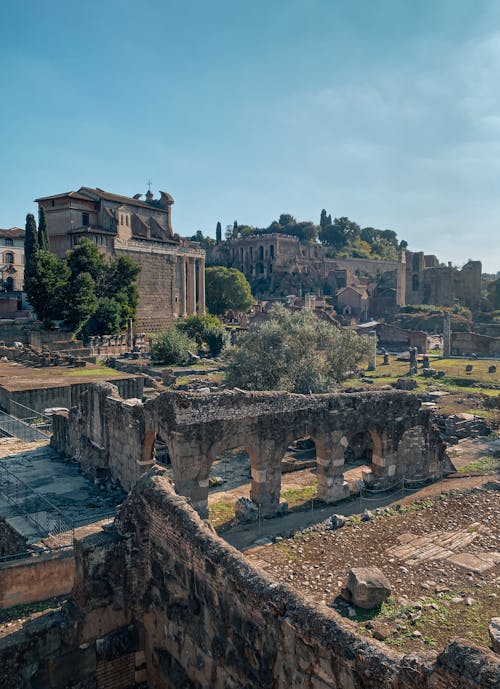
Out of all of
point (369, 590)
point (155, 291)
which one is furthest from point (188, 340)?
point (369, 590)

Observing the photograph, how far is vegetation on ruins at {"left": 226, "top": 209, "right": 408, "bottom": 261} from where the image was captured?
112250 millimetres

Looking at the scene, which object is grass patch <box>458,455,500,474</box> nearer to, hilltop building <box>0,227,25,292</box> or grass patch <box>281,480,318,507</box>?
grass patch <box>281,480,318,507</box>

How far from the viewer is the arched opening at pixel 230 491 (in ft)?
47.6

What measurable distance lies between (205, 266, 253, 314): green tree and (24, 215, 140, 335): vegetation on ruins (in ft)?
67.9

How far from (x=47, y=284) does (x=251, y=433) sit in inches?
1248

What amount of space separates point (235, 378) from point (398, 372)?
22.1 meters

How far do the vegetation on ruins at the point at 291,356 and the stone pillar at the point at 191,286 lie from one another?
31.1 meters

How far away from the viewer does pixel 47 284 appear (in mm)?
41469

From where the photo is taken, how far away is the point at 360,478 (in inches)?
715

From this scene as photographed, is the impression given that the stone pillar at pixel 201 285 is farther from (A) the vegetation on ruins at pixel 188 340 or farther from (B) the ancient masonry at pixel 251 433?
(B) the ancient masonry at pixel 251 433

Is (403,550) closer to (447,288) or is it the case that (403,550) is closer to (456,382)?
(456,382)

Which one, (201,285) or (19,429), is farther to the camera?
(201,285)

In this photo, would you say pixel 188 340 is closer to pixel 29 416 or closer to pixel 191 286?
pixel 191 286

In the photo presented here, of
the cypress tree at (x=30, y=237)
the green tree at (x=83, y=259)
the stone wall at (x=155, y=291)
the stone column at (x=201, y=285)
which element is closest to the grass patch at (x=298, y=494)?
the green tree at (x=83, y=259)
